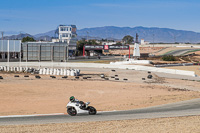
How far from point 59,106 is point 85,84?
14830mm

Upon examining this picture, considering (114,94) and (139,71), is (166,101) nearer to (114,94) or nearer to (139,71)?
(114,94)

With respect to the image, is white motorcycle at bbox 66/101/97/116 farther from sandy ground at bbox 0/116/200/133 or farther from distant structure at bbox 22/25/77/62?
distant structure at bbox 22/25/77/62

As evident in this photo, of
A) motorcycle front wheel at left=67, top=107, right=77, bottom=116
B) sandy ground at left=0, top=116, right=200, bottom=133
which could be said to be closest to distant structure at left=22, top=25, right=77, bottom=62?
motorcycle front wheel at left=67, top=107, right=77, bottom=116

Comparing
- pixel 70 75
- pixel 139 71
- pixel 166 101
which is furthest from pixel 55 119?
pixel 139 71

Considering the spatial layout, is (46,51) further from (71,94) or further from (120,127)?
(120,127)

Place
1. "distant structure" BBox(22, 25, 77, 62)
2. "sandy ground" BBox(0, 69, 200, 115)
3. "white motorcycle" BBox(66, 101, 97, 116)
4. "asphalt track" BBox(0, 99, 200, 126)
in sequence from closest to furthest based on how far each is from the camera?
"asphalt track" BBox(0, 99, 200, 126)
"white motorcycle" BBox(66, 101, 97, 116)
"sandy ground" BBox(0, 69, 200, 115)
"distant structure" BBox(22, 25, 77, 62)

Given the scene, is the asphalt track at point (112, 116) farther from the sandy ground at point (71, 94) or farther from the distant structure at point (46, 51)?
the distant structure at point (46, 51)

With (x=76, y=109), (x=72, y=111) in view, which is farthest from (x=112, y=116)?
(x=72, y=111)

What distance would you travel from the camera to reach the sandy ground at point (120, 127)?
1570cm

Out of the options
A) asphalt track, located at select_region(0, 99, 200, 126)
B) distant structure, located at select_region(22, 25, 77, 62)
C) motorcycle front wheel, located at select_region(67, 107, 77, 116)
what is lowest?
asphalt track, located at select_region(0, 99, 200, 126)

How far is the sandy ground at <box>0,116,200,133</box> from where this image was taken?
51.5 feet

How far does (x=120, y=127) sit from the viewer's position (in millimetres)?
16438

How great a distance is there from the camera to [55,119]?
18.7 meters

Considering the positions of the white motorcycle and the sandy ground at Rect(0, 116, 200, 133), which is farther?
the white motorcycle
